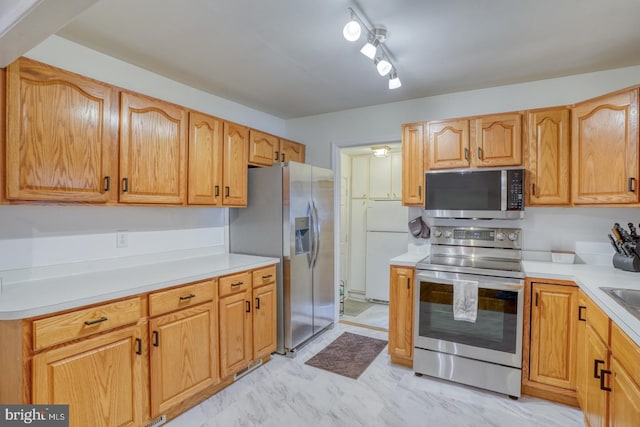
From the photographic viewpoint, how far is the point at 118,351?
1.75 meters

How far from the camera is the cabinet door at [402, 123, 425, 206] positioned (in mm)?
2926

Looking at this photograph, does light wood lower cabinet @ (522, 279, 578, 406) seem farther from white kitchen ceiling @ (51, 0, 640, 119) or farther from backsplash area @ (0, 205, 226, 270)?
backsplash area @ (0, 205, 226, 270)

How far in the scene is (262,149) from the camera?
3160 mm

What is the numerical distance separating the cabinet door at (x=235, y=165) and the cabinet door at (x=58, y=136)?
873 mm

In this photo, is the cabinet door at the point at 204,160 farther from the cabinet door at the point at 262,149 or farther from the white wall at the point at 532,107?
the white wall at the point at 532,107

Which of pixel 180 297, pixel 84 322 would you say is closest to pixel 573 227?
pixel 180 297

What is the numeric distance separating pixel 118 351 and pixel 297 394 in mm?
1237

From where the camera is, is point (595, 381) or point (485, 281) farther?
point (485, 281)

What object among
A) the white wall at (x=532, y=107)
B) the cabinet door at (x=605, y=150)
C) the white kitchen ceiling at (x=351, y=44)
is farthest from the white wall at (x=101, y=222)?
the cabinet door at (x=605, y=150)

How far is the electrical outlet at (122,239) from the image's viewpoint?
2.35 meters

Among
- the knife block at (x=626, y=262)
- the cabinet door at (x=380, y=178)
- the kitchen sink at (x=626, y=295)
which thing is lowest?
the kitchen sink at (x=626, y=295)

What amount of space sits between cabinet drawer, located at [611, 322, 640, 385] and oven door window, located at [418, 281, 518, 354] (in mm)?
795

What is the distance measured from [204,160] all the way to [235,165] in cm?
31

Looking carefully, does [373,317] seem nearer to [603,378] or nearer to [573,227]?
[573,227]
